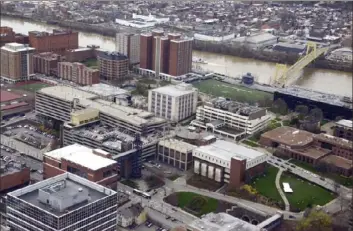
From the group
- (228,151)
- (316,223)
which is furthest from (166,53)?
(316,223)

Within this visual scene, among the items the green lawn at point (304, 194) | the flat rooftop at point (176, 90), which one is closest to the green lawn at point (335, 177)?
the green lawn at point (304, 194)

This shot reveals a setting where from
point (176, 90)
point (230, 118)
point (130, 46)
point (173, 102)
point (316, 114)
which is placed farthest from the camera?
point (130, 46)

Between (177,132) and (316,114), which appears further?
(316,114)

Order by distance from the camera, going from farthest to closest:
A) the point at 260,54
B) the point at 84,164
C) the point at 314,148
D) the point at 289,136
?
the point at 260,54 < the point at 289,136 < the point at 314,148 < the point at 84,164

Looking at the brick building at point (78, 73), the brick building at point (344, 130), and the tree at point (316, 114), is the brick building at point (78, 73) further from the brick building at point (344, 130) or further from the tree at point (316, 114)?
the brick building at point (344, 130)

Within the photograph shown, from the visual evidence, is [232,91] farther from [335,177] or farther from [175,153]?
[335,177]

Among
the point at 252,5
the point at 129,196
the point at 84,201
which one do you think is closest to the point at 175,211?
the point at 129,196

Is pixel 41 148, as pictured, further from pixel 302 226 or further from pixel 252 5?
pixel 252 5
